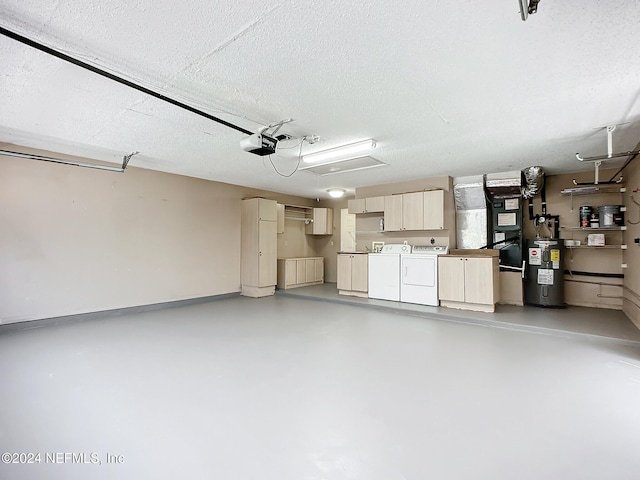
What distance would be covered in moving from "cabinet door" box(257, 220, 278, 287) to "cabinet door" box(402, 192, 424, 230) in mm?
2969

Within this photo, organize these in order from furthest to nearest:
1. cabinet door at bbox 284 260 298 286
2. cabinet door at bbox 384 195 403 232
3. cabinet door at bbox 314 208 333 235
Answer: cabinet door at bbox 314 208 333 235 < cabinet door at bbox 284 260 298 286 < cabinet door at bbox 384 195 403 232

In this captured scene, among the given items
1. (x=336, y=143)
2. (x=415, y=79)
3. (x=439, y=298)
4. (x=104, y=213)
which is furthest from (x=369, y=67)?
(x=104, y=213)

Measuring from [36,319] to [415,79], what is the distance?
221 inches

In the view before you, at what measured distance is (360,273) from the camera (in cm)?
655

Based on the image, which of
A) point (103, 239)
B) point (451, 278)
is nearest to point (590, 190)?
point (451, 278)

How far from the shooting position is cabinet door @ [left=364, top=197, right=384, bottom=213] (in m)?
6.63

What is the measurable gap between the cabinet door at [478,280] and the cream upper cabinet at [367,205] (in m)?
2.12

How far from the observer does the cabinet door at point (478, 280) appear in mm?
5020

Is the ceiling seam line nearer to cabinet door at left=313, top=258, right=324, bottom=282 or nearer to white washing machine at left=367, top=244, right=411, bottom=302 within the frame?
white washing machine at left=367, top=244, right=411, bottom=302

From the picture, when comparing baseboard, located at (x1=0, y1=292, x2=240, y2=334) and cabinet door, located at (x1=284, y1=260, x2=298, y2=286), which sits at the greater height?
cabinet door, located at (x1=284, y1=260, x2=298, y2=286)

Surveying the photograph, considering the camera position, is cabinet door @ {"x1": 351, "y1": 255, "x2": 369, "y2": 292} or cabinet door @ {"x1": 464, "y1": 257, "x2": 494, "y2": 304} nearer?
cabinet door @ {"x1": 464, "y1": 257, "x2": 494, "y2": 304}

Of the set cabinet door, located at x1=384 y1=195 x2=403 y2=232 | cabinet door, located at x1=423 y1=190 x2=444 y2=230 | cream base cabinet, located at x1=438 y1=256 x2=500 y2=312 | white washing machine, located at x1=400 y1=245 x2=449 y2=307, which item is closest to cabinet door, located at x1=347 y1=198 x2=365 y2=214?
cabinet door, located at x1=384 y1=195 x2=403 y2=232

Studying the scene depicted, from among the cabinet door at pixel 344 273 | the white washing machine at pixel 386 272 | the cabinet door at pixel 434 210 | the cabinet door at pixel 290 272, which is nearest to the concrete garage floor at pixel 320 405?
the white washing machine at pixel 386 272

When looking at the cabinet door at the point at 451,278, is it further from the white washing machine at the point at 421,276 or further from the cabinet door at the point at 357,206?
the cabinet door at the point at 357,206
